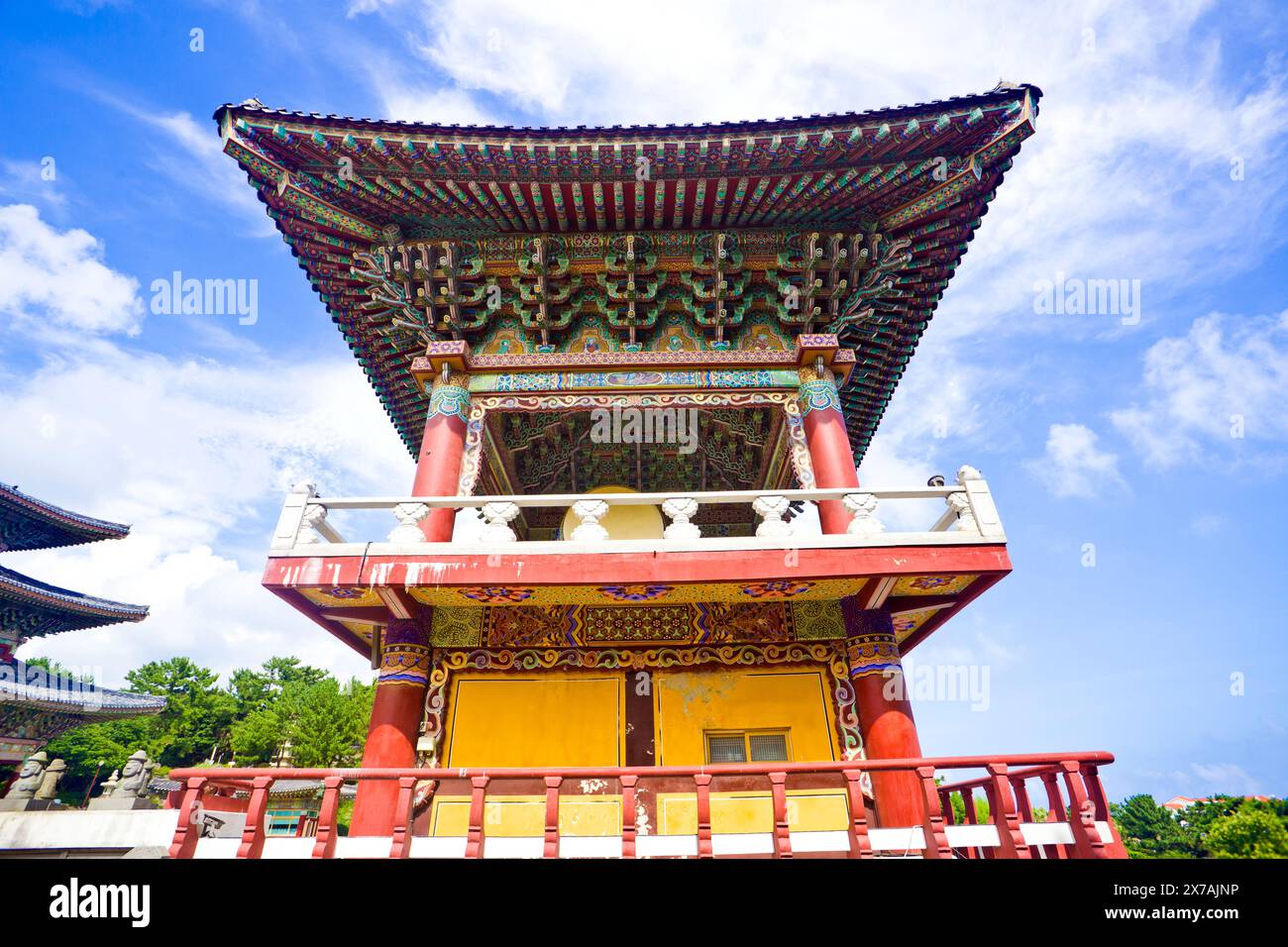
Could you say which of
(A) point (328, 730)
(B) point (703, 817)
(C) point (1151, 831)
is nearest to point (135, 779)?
(B) point (703, 817)

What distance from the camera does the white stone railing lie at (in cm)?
738

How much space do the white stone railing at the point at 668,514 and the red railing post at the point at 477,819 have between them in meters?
2.52

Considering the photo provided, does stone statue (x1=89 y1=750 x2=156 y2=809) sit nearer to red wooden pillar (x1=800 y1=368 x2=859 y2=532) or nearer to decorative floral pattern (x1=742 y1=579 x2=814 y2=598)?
decorative floral pattern (x1=742 y1=579 x2=814 y2=598)

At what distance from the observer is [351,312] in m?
11.5

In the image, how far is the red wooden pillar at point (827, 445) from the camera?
8805 mm

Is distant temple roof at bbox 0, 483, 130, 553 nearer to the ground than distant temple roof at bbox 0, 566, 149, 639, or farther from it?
farther from it

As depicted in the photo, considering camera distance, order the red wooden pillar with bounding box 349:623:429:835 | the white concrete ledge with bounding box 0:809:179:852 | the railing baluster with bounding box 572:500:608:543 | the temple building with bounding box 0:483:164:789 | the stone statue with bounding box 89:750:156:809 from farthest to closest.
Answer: the temple building with bounding box 0:483:164:789 < the stone statue with bounding box 89:750:156:809 < the white concrete ledge with bounding box 0:809:179:852 < the railing baluster with bounding box 572:500:608:543 < the red wooden pillar with bounding box 349:623:429:835

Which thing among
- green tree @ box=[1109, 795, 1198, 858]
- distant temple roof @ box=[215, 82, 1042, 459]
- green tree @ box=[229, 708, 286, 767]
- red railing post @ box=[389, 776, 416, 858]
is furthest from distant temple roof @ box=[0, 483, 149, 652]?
green tree @ box=[1109, 795, 1198, 858]

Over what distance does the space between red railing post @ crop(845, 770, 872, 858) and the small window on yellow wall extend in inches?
Result: 120

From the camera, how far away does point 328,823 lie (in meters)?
5.38

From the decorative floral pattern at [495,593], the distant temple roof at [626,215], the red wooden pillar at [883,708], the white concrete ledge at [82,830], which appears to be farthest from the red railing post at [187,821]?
the distant temple roof at [626,215]

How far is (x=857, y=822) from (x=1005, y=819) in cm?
124
